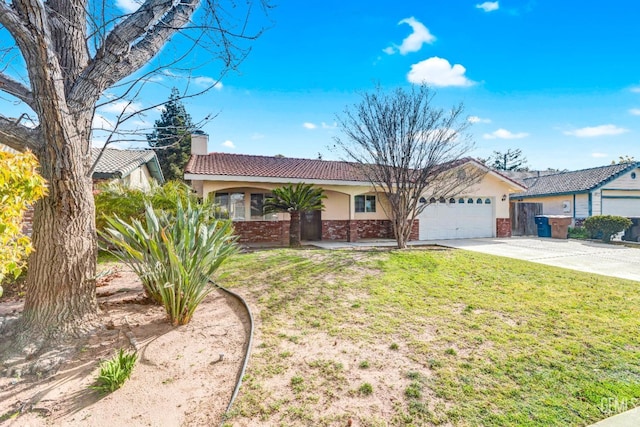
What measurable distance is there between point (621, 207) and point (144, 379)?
27222 mm

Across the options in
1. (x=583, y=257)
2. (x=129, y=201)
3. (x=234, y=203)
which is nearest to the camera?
(x=129, y=201)

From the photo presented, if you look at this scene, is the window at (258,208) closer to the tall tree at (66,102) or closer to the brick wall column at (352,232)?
the brick wall column at (352,232)

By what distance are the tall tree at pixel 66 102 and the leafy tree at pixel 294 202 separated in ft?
29.5

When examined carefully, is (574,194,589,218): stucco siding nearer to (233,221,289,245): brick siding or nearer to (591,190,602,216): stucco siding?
(591,190,602,216): stucco siding

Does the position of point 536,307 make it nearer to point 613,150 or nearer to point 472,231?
point 472,231

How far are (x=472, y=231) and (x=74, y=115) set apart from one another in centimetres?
1801

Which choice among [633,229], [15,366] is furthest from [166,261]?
[633,229]

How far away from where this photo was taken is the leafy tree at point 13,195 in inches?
98.0

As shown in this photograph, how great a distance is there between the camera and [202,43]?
4.72 m

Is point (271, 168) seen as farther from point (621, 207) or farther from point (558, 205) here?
point (621, 207)

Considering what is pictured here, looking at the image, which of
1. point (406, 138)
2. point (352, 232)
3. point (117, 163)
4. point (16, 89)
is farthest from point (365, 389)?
point (117, 163)

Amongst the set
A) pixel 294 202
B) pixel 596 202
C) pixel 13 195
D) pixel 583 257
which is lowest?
pixel 583 257

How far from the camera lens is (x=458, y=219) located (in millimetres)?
17297

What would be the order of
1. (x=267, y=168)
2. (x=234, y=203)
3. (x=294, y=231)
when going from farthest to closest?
(x=267, y=168) < (x=234, y=203) < (x=294, y=231)
